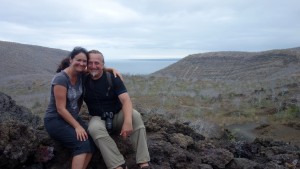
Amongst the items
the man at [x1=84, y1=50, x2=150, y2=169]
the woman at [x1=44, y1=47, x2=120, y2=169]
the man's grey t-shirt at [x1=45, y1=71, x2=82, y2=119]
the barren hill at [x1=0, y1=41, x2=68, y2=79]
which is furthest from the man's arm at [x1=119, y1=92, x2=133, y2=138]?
the barren hill at [x1=0, y1=41, x2=68, y2=79]

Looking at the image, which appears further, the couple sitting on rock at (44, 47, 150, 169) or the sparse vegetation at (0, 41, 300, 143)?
the sparse vegetation at (0, 41, 300, 143)

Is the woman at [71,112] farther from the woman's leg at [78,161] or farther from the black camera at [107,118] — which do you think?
the black camera at [107,118]

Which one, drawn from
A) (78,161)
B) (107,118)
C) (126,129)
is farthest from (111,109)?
(78,161)

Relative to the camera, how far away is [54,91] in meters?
4.58

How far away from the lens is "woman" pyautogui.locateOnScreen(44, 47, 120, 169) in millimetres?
4531

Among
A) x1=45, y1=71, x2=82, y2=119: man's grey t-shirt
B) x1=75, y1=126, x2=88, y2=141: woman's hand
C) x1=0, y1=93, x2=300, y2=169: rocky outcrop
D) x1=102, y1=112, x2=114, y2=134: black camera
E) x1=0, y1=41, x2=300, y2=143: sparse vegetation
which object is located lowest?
x1=0, y1=41, x2=300, y2=143: sparse vegetation

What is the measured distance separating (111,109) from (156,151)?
918mm

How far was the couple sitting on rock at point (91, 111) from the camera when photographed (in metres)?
4.55

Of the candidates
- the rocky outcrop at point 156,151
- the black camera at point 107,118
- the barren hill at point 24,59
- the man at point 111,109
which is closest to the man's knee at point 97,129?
the man at point 111,109

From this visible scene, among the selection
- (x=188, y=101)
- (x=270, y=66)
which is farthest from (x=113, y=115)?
(x=270, y=66)

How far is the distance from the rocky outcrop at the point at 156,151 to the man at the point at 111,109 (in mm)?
290

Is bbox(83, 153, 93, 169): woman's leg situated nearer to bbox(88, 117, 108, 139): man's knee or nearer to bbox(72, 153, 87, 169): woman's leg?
bbox(72, 153, 87, 169): woman's leg

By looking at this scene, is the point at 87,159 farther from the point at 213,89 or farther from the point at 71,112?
the point at 213,89

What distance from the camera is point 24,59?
4650 centimetres
